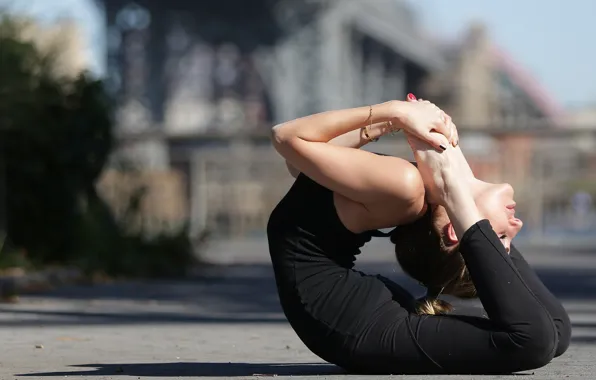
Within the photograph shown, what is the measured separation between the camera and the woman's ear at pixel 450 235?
5207 mm

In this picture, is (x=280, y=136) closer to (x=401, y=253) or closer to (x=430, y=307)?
(x=401, y=253)

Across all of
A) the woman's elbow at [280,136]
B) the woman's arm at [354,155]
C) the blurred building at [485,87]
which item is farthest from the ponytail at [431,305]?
the blurred building at [485,87]

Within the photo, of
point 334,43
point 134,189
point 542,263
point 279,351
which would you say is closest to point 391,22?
point 334,43

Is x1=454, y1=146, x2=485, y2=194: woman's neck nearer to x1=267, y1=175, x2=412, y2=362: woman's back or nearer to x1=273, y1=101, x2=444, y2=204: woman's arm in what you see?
x1=273, y1=101, x2=444, y2=204: woman's arm

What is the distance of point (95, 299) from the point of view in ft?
43.7

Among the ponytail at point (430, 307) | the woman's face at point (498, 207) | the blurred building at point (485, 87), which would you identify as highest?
the woman's face at point (498, 207)

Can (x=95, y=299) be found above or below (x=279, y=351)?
below

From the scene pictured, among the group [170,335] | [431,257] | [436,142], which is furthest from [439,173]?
[170,335]

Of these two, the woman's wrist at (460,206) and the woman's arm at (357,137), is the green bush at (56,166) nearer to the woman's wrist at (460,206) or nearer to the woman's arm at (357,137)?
the woman's arm at (357,137)

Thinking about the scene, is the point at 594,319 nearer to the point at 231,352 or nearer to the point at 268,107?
the point at 231,352

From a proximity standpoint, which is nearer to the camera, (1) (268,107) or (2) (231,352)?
(2) (231,352)

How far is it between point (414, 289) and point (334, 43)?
1923 inches

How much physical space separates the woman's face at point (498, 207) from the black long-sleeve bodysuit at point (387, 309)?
96 mm

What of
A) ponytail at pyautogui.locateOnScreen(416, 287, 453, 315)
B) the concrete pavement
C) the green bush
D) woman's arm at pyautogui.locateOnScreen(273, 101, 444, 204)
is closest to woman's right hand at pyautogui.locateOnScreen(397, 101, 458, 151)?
woman's arm at pyautogui.locateOnScreen(273, 101, 444, 204)
